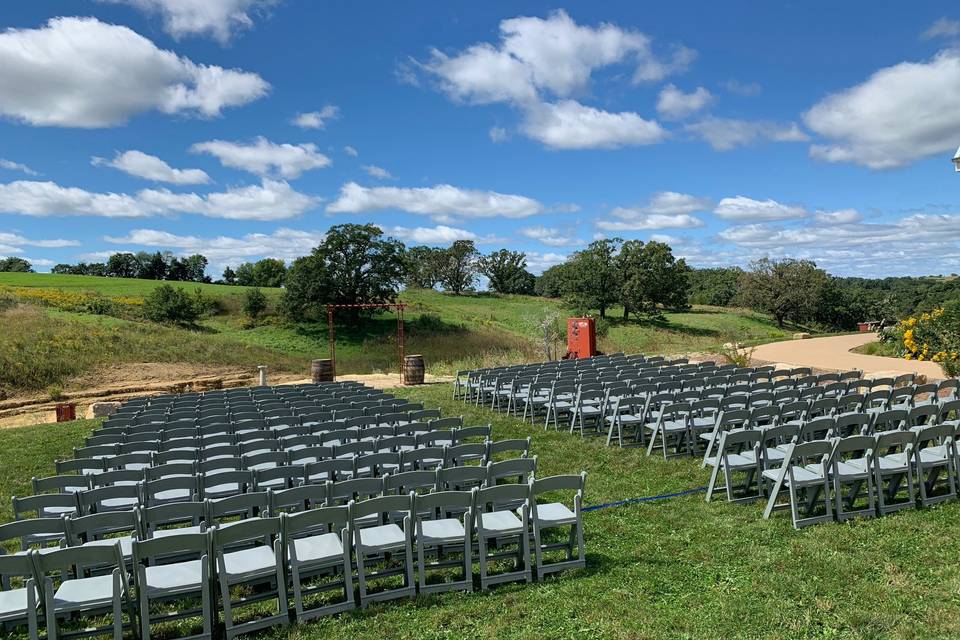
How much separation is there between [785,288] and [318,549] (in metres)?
52.3

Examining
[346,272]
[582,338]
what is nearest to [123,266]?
[346,272]

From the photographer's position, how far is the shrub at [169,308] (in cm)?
3712

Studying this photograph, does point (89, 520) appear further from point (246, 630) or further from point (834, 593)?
point (834, 593)

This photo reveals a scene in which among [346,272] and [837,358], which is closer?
[837,358]

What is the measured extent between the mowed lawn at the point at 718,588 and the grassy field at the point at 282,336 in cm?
1727

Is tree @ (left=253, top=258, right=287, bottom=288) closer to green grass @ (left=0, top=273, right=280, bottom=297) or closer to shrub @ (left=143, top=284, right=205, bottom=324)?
green grass @ (left=0, top=273, right=280, bottom=297)

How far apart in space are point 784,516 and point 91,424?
1368 centimetres

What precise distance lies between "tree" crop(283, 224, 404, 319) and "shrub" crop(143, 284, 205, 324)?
5.77 meters

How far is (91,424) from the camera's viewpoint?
1332cm

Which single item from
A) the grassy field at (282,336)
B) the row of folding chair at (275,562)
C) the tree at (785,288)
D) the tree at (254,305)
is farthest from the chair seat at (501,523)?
the tree at (785,288)

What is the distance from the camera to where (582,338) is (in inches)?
811

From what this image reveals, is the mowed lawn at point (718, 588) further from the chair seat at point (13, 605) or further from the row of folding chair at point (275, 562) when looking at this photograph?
the chair seat at point (13, 605)

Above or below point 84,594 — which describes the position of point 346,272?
above

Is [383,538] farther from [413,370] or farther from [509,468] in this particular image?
[413,370]
